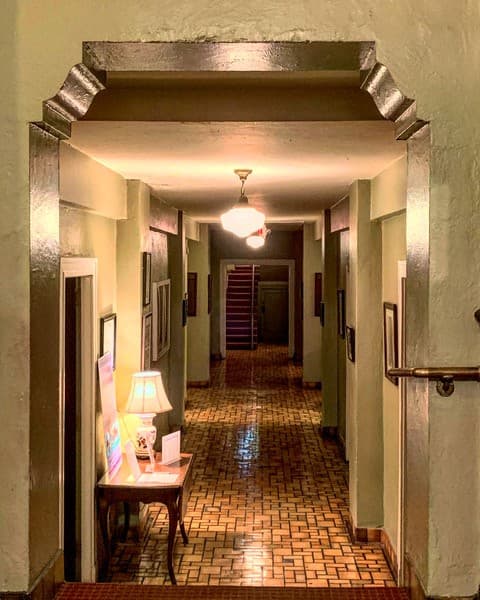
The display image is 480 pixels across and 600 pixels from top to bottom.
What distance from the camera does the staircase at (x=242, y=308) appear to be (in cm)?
1897

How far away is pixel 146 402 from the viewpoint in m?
5.26

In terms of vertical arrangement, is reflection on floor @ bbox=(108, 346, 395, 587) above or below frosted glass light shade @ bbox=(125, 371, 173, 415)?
below

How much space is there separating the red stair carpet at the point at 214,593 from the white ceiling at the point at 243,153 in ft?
6.48

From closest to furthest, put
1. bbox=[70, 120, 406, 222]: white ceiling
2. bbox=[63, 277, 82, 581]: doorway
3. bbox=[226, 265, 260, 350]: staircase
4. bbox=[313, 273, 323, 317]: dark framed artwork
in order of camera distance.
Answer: bbox=[70, 120, 406, 222]: white ceiling → bbox=[63, 277, 82, 581]: doorway → bbox=[313, 273, 323, 317]: dark framed artwork → bbox=[226, 265, 260, 350]: staircase

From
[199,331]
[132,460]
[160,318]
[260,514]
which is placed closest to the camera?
[132,460]

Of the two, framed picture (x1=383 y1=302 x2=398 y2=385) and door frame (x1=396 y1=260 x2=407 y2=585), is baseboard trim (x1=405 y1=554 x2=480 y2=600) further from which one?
framed picture (x1=383 y1=302 x2=398 y2=385)

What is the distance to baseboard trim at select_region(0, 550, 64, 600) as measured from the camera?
192 cm

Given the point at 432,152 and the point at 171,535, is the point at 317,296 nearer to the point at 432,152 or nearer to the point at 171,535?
the point at 171,535

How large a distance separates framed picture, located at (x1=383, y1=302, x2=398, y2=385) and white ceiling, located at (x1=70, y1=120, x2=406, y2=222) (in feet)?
3.06

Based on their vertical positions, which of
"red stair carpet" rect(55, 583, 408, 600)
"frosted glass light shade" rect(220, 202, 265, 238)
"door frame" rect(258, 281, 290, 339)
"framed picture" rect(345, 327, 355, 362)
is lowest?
"red stair carpet" rect(55, 583, 408, 600)

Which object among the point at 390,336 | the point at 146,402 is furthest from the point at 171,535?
the point at 390,336

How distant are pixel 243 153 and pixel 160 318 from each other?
3.40m

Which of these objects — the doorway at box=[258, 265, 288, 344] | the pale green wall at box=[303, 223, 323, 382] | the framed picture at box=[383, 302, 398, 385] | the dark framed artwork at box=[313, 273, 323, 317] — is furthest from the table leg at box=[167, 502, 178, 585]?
the doorway at box=[258, 265, 288, 344]

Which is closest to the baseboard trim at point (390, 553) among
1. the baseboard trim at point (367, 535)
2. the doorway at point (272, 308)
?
the baseboard trim at point (367, 535)
